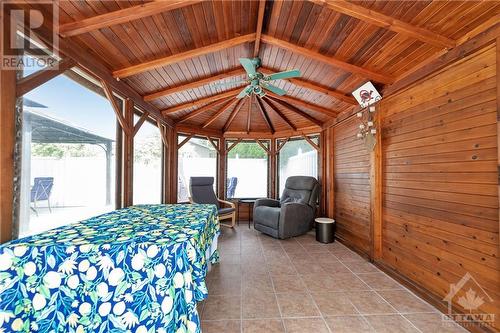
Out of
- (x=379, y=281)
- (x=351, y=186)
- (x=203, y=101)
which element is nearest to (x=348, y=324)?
(x=379, y=281)

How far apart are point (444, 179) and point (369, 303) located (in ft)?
4.49

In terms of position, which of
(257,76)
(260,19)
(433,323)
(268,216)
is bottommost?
(433,323)

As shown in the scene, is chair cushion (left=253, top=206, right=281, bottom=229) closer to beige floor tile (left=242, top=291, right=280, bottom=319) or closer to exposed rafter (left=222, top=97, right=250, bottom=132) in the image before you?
beige floor tile (left=242, top=291, right=280, bottom=319)

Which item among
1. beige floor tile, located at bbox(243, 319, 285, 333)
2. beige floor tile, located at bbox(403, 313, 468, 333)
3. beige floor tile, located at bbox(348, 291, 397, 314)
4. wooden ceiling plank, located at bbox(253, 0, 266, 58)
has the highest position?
wooden ceiling plank, located at bbox(253, 0, 266, 58)

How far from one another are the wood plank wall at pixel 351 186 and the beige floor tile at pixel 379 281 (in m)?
0.52

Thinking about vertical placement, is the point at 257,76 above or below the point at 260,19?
below

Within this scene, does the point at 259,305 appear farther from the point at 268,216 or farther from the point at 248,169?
the point at 248,169

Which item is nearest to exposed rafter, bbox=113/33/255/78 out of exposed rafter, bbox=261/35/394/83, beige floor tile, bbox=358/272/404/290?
exposed rafter, bbox=261/35/394/83

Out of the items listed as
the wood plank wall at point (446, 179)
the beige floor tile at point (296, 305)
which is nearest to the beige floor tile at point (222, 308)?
the beige floor tile at point (296, 305)

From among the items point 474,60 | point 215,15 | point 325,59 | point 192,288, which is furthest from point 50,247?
point 474,60

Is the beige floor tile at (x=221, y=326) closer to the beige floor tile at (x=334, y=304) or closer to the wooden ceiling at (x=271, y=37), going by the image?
the beige floor tile at (x=334, y=304)

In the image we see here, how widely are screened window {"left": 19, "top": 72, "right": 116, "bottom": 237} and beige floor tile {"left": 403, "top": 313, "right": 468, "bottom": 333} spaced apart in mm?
3235

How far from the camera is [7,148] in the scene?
4.64 ft

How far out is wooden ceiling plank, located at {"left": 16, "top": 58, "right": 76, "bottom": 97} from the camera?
1.51 metres
